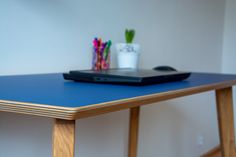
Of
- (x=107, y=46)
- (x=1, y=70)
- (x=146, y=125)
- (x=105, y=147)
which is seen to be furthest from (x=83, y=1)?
(x=146, y=125)

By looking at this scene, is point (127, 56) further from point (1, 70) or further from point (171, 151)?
point (171, 151)

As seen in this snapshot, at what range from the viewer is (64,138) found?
1.90 feet

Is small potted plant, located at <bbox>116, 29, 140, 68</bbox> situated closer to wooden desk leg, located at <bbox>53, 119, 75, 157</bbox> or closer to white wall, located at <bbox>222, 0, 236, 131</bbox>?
wooden desk leg, located at <bbox>53, 119, 75, 157</bbox>

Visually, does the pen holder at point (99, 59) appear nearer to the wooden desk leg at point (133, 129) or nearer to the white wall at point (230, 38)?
the wooden desk leg at point (133, 129)

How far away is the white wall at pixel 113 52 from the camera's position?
1.27 meters

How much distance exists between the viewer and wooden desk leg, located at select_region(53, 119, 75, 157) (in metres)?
0.57

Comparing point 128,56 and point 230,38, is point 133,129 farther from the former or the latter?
point 230,38

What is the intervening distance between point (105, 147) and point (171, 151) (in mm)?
736

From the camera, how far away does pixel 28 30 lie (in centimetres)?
128

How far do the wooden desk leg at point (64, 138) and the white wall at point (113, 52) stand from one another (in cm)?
71

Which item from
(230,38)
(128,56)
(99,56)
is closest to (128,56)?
(128,56)

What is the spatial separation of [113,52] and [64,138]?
113 cm

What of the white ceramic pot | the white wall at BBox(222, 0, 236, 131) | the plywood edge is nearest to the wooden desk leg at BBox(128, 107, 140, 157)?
the white ceramic pot

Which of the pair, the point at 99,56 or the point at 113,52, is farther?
the point at 113,52
